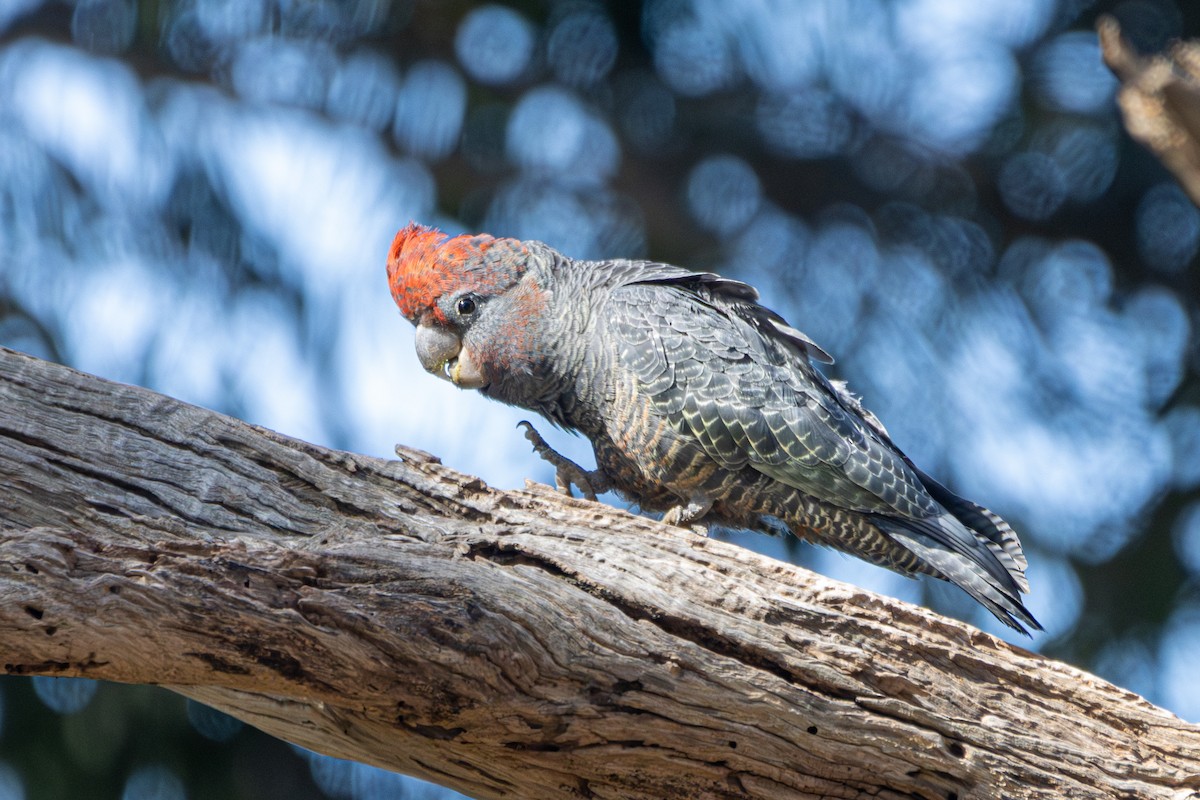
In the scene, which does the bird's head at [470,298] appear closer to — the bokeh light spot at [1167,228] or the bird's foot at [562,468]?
the bird's foot at [562,468]

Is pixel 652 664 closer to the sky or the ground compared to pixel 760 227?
closer to the ground

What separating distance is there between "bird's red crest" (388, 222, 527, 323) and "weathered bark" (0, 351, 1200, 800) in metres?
1.40

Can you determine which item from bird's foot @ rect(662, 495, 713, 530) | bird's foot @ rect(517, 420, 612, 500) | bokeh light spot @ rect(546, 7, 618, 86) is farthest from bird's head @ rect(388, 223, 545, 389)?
bokeh light spot @ rect(546, 7, 618, 86)

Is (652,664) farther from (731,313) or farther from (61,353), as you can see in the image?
(61,353)

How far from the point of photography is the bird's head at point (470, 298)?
5090 mm

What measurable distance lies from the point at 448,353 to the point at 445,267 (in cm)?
46

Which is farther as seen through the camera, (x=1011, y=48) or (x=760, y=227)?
(x=760, y=227)

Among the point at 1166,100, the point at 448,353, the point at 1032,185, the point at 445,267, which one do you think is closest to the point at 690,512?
the point at 448,353

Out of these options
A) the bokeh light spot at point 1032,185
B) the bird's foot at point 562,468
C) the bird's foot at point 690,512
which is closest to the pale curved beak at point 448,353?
the bird's foot at point 562,468

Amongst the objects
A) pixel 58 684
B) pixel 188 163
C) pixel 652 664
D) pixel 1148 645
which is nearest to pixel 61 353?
pixel 188 163

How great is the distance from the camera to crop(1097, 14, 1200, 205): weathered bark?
108 inches

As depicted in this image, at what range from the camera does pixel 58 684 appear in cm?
695

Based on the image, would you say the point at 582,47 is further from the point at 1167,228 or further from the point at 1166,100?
the point at 1166,100

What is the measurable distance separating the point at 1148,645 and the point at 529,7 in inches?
261
